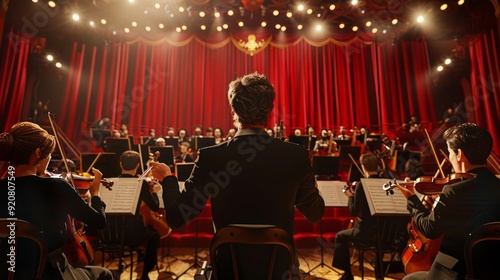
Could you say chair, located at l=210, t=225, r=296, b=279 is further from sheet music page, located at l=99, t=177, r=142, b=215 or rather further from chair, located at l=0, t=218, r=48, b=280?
sheet music page, located at l=99, t=177, r=142, b=215

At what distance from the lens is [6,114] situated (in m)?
7.53

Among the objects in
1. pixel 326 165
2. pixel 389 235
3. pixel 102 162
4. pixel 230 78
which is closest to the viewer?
pixel 389 235

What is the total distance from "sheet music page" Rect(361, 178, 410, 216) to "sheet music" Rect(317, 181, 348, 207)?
523mm

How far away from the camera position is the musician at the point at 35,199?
1.40 metres

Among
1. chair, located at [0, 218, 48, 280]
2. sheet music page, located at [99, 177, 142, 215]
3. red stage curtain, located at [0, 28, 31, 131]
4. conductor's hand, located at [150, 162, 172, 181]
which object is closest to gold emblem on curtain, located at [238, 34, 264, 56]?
red stage curtain, located at [0, 28, 31, 131]

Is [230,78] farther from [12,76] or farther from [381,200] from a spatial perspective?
[381,200]

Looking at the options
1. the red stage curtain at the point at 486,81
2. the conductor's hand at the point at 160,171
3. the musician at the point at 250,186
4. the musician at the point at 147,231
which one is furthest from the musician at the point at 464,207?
the red stage curtain at the point at 486,81

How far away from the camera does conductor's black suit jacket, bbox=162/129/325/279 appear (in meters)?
1.25

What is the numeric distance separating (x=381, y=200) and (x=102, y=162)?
13.5ft

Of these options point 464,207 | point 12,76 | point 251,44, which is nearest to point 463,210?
point 464,207

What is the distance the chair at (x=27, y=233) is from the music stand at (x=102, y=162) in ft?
11.9

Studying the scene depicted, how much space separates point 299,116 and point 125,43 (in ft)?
22.1

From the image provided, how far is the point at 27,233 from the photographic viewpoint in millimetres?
1263

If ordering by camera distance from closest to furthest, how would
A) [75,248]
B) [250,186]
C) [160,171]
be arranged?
[250,186], [160,171], [75,248]
